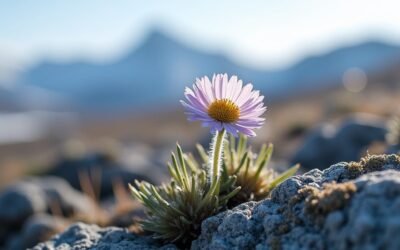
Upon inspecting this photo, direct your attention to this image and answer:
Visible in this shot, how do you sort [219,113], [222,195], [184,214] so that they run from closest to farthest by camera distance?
[219,113] < [184,214] < [222,195]

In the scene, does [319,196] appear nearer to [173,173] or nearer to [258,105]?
[258,105]

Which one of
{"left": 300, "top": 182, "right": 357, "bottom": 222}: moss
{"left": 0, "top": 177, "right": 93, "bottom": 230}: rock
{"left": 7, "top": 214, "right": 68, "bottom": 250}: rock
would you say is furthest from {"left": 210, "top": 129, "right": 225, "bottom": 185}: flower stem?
{"left": 0, "top": 177, "right": 93, "bottom": 230}: rock

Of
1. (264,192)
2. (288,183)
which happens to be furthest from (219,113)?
(264,192)

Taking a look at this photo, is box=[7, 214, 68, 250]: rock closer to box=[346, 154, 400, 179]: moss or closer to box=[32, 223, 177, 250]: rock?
box=[32, 223, 177, 250]: rock

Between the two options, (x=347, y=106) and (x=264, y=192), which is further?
(x=347, y=106)

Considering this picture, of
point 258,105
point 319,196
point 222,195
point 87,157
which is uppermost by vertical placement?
point 87,157

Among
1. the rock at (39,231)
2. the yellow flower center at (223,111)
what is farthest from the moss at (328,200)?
the rock at (39,231)

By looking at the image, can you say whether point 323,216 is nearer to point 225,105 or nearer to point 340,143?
point 225,105

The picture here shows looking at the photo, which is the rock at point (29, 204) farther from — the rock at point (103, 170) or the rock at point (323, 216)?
the rock at point (323, 216)
